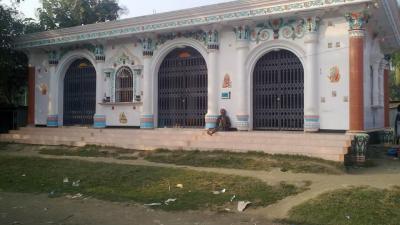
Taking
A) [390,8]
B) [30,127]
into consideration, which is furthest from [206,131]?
[30,127]

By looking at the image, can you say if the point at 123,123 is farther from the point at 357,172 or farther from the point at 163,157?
the point at 357,172

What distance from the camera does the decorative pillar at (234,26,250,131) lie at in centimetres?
1338

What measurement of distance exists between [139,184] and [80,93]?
31.2 feet

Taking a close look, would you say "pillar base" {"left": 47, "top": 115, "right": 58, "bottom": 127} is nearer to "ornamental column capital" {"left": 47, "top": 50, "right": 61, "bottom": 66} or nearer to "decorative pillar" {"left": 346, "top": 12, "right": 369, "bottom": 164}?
"ornamental column capital" {"left": 47, "top": 50, "right": 61, "bottom": 66}

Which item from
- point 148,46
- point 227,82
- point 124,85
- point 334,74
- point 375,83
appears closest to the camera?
point 334,74

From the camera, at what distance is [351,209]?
6.76m

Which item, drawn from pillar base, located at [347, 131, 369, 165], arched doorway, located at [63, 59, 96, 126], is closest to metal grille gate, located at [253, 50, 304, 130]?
pillar base, located at [347, 131, 369, 165]

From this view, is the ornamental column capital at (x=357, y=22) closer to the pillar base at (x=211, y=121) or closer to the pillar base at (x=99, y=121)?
the pillar base at (x=211, y=121)

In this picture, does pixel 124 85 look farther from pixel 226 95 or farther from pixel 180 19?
pixel 226 95

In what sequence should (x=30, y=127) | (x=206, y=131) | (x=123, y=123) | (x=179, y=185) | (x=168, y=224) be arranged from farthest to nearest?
(x=30, y=127), (x=123, y=123), (x=206, y=131), (x=179, y=185), (x=168, y=224)

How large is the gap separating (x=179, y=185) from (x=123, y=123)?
25.3 ft

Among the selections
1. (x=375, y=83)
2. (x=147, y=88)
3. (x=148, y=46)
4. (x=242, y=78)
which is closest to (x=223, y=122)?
(x=242, y=78)

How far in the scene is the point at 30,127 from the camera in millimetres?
17594

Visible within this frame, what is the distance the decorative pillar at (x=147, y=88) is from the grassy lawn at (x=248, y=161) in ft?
8.88
